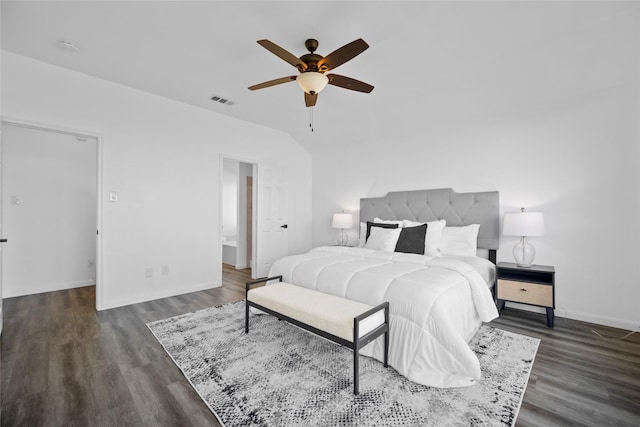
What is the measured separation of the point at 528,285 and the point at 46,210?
6367 mm

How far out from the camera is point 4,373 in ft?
6.51

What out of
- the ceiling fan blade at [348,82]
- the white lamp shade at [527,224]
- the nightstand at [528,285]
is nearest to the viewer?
the ceiling fan blade at [348,82]

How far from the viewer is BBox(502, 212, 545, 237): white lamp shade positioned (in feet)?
9.70

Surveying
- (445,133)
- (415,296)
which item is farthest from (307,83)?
(445,133)

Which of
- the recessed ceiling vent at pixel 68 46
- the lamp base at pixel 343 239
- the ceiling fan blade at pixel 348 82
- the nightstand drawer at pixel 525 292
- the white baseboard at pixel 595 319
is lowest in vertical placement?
the white baseboard at pixel 595 319

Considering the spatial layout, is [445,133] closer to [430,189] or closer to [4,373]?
[430,189]

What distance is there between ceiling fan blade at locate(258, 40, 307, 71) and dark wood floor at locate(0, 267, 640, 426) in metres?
2.39

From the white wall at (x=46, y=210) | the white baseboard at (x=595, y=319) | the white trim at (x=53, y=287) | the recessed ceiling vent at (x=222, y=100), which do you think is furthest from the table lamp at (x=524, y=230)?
the white trim at (x=53, y=287)

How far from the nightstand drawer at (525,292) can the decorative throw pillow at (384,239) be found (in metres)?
1.22

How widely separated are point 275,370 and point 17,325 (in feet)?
9.32

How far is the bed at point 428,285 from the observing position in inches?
73.9

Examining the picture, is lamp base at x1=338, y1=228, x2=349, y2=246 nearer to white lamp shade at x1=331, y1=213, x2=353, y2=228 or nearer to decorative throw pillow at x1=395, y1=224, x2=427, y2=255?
white lamp shade at x1=331, y1=213, x2=353, y2=228

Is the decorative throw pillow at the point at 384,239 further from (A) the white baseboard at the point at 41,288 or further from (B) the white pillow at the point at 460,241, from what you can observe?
(A) the white baseboard at the point at 41,288

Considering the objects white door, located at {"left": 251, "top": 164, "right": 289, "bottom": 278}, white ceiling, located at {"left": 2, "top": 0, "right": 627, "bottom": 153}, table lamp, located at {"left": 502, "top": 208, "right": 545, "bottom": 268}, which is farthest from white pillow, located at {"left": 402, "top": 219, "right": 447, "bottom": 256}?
white door, located at {"left": 251, "top": 164, "right": 289, "bottom": 278}
